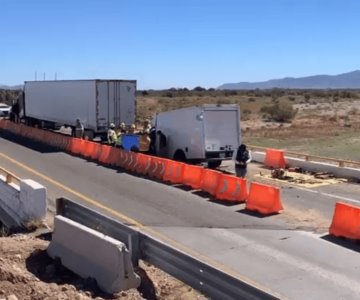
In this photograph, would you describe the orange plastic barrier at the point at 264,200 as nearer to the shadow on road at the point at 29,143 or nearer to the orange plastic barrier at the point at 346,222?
the orange plastic barrier at the point at 346,222

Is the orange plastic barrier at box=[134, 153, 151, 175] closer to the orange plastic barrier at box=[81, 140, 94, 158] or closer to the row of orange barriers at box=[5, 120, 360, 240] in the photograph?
the row of orange barriers at box=[5, 120, 360, 240]

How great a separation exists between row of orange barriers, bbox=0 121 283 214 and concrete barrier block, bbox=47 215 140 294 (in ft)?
21.3

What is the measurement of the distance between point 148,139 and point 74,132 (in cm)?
964

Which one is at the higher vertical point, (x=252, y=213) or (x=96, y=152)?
(x=96, y=152)

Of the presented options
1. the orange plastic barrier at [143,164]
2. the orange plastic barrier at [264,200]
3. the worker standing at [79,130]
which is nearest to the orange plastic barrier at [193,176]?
the orange plastic barrier at [143,164]

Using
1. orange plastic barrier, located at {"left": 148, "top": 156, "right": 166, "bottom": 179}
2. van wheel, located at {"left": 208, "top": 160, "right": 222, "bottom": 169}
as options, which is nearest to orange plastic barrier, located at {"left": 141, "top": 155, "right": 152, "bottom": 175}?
orange plastic barrier, located at {"left": 148, "top": 156, "right": 166, "bottom": 179}

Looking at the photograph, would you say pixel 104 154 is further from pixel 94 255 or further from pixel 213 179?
pixel 94 255

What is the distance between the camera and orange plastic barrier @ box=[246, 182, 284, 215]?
1409 cm

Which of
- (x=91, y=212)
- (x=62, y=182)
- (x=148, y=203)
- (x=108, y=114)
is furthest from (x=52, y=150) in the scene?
(x=91, y=212)

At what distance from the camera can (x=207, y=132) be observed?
67.6 ft

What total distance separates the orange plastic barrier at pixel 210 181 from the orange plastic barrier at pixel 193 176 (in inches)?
10.7

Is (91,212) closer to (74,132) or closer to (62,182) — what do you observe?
(62,182)

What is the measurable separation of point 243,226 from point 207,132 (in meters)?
8.24

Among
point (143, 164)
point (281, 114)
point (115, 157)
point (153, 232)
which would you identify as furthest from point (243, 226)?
point (281, 114)
